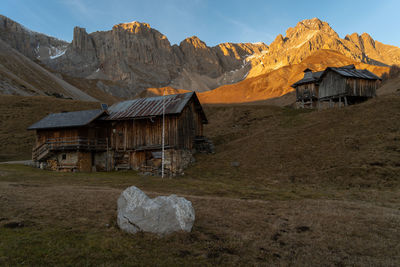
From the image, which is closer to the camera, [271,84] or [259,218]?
[259,218]

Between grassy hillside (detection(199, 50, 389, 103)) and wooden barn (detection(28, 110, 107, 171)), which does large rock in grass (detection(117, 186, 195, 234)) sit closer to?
wooden barn (detection(28, 110, 107, 171))

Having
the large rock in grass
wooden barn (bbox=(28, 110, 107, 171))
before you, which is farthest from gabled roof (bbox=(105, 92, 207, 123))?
the large rock in grass

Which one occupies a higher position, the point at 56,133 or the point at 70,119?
the point at 70,119

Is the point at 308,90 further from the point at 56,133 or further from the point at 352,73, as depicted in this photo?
the point at 56,133

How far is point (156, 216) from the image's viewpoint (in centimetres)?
983

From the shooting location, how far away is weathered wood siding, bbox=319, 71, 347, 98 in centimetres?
4362

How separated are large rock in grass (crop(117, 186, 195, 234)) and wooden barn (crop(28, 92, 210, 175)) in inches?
836

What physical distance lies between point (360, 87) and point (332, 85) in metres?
4.39

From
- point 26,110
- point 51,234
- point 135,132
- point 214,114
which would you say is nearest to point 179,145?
point 135,132

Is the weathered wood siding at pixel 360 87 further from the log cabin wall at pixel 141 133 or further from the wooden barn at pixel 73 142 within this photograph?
the wooden barn at pixel 73 142

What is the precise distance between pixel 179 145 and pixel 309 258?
25.5 meters

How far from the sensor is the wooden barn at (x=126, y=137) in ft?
108


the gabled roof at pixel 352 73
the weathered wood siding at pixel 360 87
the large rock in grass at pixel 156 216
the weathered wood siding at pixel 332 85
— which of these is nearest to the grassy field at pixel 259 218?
the large rock in grass at pixel 156 216

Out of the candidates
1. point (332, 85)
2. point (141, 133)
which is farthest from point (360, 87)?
point (141, 133)
